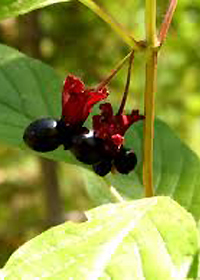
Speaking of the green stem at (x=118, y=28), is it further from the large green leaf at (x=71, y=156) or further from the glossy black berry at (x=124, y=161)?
the large green leaf at (x=71, y=156)

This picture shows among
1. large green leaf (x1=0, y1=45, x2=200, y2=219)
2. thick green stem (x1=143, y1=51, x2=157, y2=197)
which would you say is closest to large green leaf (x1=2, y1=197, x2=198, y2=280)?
thick green stem (x1=143, y1=51, x2=157, y2=197)

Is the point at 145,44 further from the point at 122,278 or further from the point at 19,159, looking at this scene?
the point at 19,159

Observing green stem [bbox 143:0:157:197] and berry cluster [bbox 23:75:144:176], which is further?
berry cluster [bbox 23:75:144:176]

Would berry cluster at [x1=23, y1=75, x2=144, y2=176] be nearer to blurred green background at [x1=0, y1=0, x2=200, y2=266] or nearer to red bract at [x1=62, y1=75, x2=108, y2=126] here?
red bract at [x1=62, y1=75, x2=108, y2=126]

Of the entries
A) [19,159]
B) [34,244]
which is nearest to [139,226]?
[34,244]

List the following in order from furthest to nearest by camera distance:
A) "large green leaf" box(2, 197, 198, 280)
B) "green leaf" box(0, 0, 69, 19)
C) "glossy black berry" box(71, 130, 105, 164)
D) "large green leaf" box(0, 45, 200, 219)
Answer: "large green leaf" box(0, 45, 200, 219) < "glossy black berry" box(71, 130, 105, 164) < "green leaf" box(0, 0, 69, 19) < "large green leaf" box(2, 197, 198, 280)

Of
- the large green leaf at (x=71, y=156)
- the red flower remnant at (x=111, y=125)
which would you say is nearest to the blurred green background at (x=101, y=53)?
the large green leaf at (x=71, y=156)
